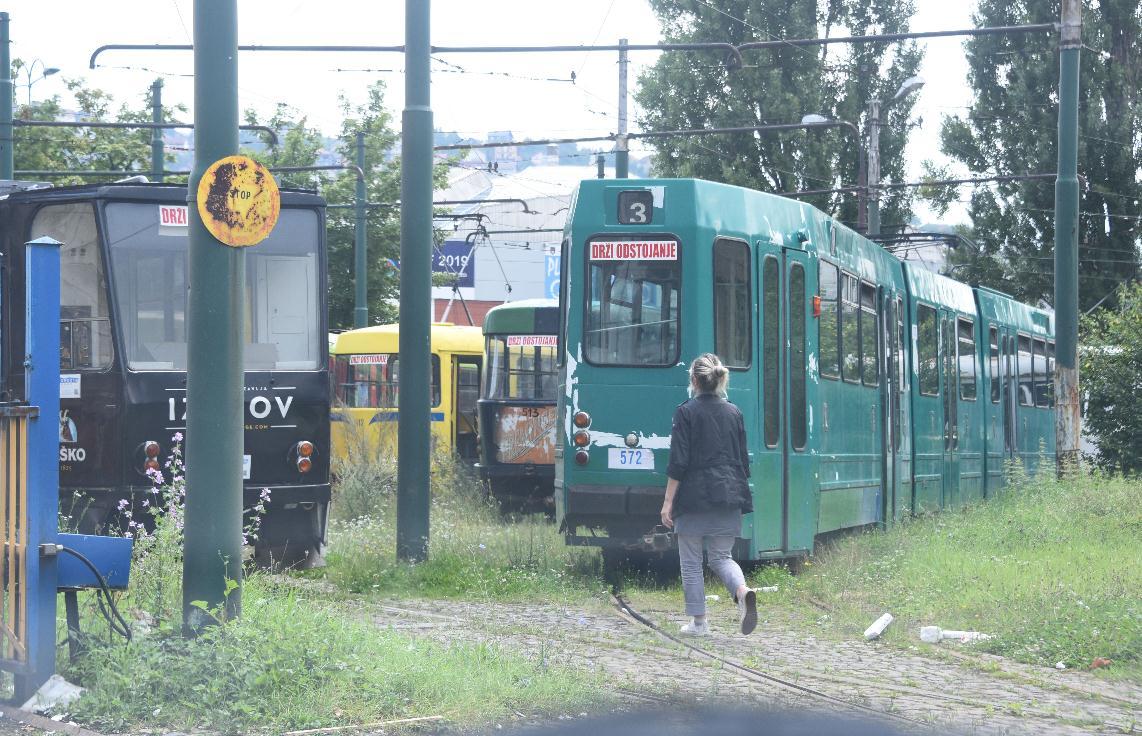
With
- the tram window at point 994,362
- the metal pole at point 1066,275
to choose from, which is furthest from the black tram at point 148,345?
the tram window at point 994,362

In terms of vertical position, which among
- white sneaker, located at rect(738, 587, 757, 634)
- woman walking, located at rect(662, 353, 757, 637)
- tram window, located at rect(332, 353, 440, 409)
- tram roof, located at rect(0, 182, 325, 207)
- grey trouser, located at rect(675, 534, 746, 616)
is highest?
tram roof, located at rect(0, 182, 325, 207)

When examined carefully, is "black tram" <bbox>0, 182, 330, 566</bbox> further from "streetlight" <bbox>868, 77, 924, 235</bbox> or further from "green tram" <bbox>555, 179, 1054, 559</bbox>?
"streetlight" <bbox>868, 77, 924, 235</bbox>

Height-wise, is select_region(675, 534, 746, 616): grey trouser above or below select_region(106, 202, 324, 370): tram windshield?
below

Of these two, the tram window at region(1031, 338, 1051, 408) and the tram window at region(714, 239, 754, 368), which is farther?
the tram window at region(1031, 338, 1051, 408)

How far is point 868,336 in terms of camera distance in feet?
49.2

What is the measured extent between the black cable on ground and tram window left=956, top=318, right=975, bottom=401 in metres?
15.2

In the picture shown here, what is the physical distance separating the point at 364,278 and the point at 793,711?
79.4 ft

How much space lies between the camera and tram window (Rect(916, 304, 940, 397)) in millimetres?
17906

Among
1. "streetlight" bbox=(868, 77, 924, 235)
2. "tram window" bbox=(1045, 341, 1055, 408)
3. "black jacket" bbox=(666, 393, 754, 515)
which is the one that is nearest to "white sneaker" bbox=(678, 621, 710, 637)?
"black jacket" bbox=(666, 393, 754, 515)

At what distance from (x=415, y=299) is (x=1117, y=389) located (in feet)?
48.3

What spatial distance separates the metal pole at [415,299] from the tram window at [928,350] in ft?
25.3

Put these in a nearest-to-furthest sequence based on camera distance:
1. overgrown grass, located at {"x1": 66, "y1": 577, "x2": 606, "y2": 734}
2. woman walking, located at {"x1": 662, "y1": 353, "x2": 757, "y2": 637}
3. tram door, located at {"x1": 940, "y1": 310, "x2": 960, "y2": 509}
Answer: overgrown grass, located at {"x1": 66, "y1": 577, "x2": 606, "y2": 734}, woman walking, located at {"x1": 662, "y1": 353, "x2": 757, "y2": 637}, tram door, located at {"x1": 940, "y1": 310, "x2": 960, "y2": 509}

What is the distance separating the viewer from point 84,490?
433 inches

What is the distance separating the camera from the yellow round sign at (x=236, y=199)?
23.0ft
